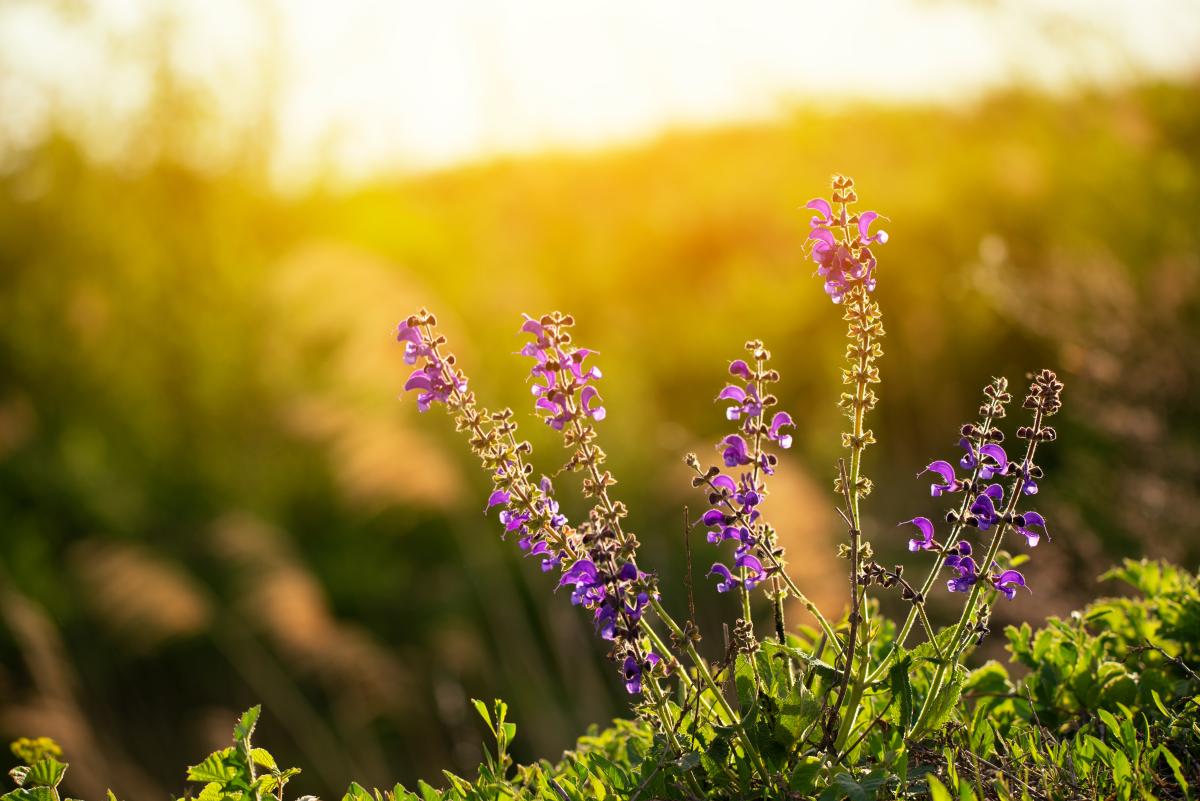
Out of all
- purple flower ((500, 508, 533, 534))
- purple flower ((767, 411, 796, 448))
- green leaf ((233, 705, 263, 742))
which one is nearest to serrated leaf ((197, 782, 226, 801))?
green leaf ((233, 705, 263, 742))

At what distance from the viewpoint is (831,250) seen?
2025mm

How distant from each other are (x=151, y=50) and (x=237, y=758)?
900 centimetres

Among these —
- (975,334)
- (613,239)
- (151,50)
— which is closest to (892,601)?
(975,334)

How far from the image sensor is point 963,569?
195 centimetres

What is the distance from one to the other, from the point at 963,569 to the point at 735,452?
1.42 ft

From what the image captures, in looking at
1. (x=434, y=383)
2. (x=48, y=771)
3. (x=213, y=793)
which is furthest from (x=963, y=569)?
(x=48, y=771)

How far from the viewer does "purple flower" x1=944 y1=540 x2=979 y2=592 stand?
6.34 feet

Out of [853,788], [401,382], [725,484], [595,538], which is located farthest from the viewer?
[401,382]

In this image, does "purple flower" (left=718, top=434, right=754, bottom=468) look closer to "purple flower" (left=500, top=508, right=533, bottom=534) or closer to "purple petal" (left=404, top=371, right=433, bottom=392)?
"purple flower" (left=500, top=508, right=533, bottom=534)

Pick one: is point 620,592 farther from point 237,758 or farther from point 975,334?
point 975,334

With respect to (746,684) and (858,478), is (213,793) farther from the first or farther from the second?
(858,478)

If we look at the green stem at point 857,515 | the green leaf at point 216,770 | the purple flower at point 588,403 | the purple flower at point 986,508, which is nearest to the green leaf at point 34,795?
the green leaf at point 216,770

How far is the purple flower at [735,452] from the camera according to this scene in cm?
195

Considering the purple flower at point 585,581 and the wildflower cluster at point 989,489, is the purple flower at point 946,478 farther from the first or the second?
the purple flower at point 585,581
